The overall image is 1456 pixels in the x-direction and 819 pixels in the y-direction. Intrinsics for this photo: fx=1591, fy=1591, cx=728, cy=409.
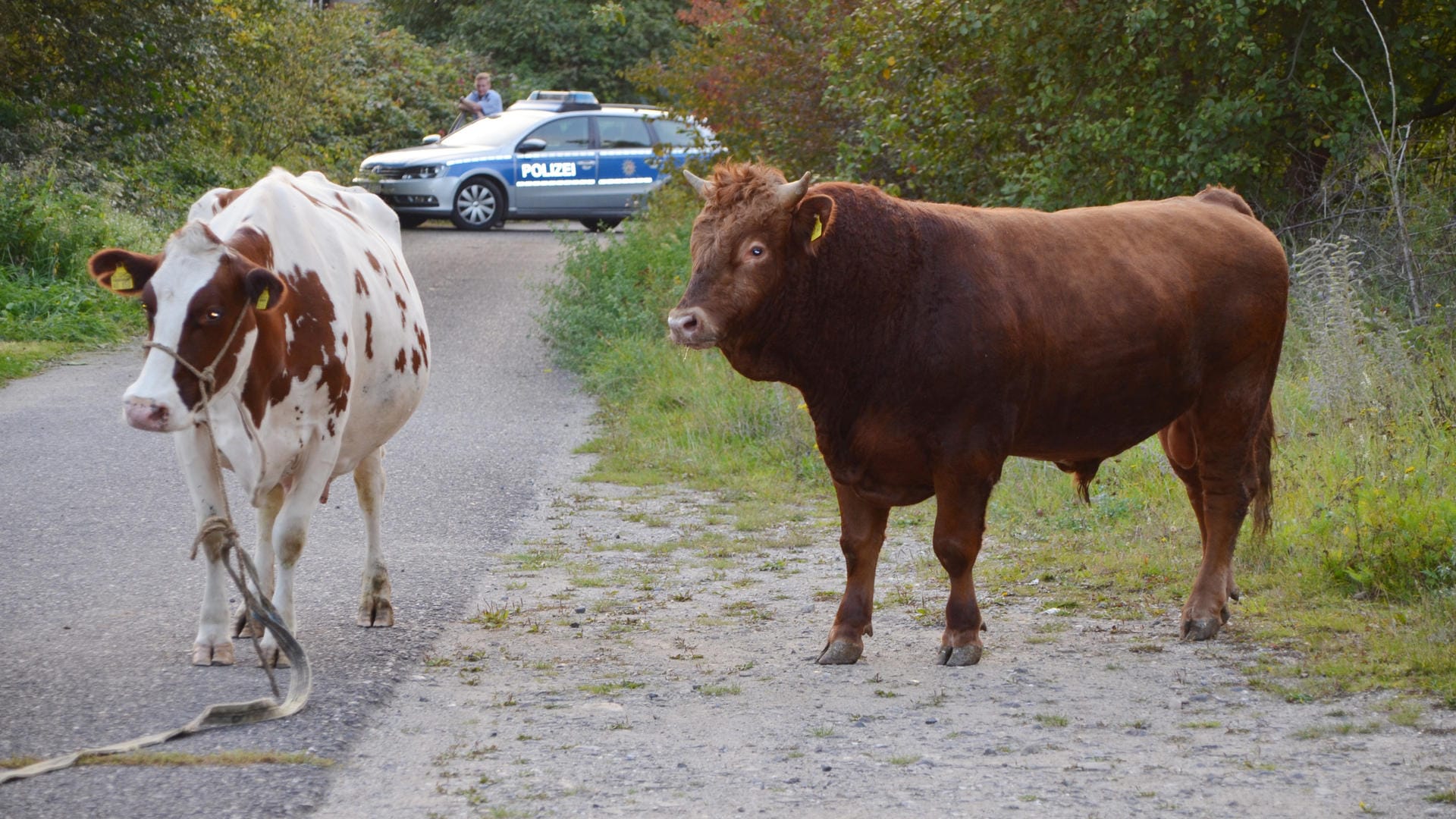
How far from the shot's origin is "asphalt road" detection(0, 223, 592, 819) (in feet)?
14.9

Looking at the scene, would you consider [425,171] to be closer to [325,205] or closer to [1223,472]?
[325,205]

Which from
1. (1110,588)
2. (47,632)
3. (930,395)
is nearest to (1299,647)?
(1110,588)

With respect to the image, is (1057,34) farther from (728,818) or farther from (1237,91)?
(728,818)

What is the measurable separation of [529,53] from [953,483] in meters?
34.4

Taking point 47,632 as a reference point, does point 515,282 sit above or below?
below

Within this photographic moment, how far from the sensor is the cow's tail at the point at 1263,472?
6895 mm

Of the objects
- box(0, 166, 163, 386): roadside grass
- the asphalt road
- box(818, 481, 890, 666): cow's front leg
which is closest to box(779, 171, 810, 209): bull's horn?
box(818, 481, 890, 666): cow's front leg

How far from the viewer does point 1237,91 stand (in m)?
11.9

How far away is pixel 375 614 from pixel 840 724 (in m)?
2.27

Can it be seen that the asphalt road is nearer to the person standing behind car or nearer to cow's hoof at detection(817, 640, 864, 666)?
cow's hoof at detection(817, 640, 864, 666)

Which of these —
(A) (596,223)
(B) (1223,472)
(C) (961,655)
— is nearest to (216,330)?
(C) (961,655)

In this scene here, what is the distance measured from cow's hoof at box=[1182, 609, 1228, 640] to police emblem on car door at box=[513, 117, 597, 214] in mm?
17387

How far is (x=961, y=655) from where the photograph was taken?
5934 mm

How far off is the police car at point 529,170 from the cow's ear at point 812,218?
16241 millimetres
